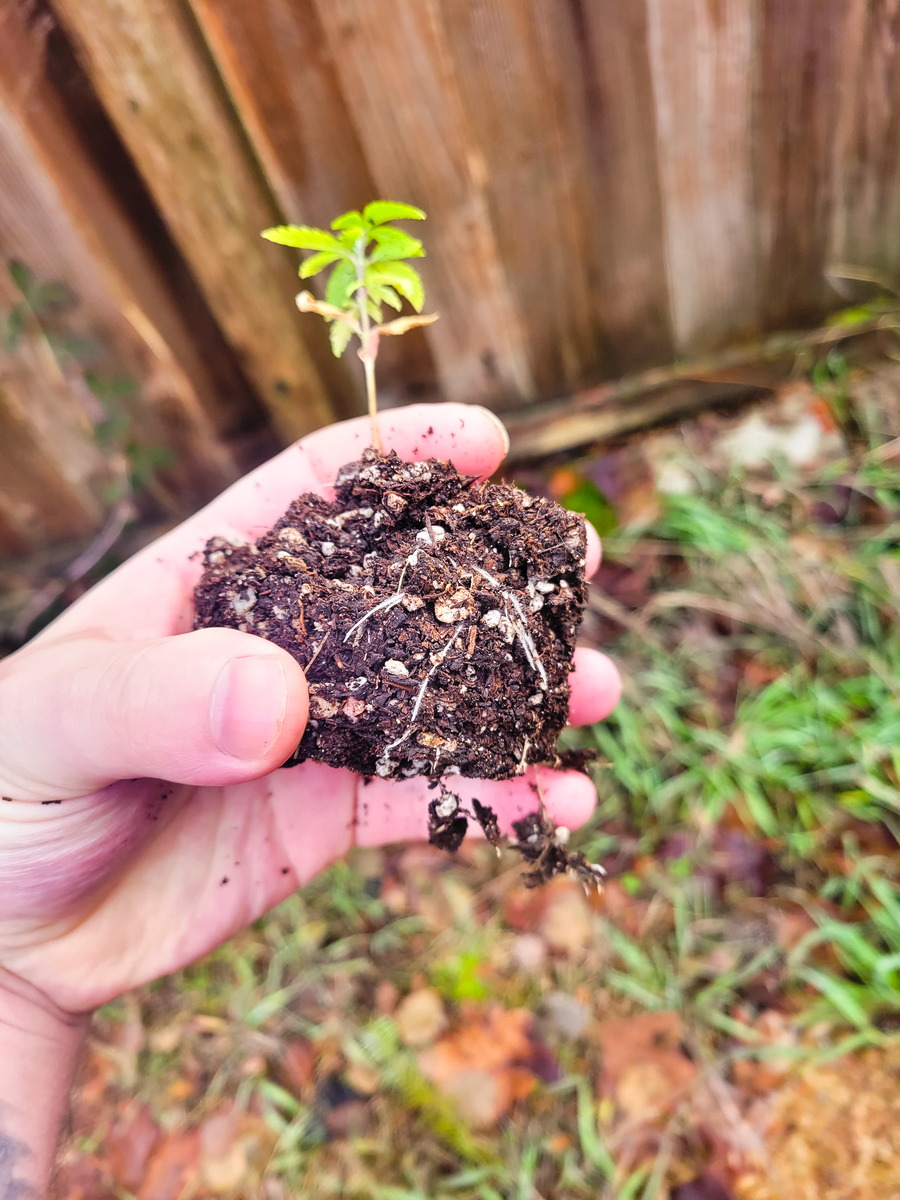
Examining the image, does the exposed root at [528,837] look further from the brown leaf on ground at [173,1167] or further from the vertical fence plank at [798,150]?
the vertical fence plank at [798,150]

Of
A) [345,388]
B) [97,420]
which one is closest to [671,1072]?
[345,388]

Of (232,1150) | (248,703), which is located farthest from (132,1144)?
(248,703)

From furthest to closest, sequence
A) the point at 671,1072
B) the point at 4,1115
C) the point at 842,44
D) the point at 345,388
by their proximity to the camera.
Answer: the point at 345,388
the point at 842,44
the point at 671,1072
the point at 4,1115

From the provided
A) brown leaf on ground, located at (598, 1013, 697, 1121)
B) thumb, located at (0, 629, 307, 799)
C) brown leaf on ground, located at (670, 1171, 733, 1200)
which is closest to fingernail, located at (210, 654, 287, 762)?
thumb, located at (0, 629, 307, 799)

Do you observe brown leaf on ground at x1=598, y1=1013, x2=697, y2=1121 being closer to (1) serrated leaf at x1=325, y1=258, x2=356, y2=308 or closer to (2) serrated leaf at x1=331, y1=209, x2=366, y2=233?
(1) serrated leaf at x1=325, y1=258, x2=356, y2=308

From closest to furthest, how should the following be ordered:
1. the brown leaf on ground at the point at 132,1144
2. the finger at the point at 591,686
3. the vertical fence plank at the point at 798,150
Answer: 1. the finger at the point at 591,686
2. the brown leaf on ground at the point at 132,1144
3. the vertical fence plank at the point at 798,150

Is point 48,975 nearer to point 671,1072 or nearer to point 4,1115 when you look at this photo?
point 4,1115

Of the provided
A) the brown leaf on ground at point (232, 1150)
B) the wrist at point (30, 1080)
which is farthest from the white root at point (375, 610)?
the brown leaf on ground at point (232, 1150)
